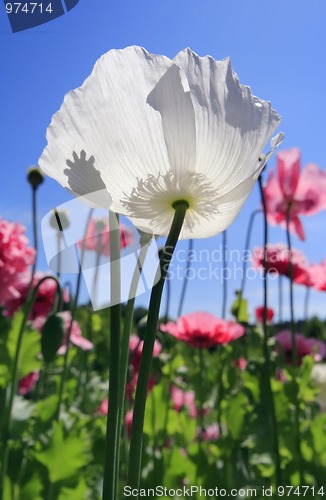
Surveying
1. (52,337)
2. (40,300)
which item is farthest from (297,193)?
(40,300)

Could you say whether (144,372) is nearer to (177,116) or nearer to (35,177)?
(177,116)

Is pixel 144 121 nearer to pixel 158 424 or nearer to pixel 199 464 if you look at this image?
pixel 199 464

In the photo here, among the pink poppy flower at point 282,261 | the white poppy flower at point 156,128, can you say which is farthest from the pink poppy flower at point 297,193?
the white poppy flower at point 156,128

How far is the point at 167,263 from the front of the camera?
0.26 metres

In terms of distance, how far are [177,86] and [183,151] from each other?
0.04 metres

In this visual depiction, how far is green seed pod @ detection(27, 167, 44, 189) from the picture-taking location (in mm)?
1262

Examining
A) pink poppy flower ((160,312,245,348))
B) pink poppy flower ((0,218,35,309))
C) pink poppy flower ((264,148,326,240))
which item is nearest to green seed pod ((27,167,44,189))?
pink poppy flower ((0,218,35,309))

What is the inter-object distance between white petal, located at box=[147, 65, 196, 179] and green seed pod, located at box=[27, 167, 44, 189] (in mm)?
995

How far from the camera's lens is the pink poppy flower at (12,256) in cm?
135

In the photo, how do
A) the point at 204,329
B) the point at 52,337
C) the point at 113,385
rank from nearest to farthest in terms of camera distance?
the point at 113,385 → the point at 52,337 → the point at 204,329

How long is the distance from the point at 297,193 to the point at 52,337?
799 millimetres

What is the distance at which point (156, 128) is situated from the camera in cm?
31

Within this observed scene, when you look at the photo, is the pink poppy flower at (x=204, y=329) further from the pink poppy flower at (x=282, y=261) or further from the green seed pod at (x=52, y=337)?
the green seed pod at (x=52, y=337)

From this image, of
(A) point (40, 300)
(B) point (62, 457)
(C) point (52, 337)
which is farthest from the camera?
(A) point (40, 300)
